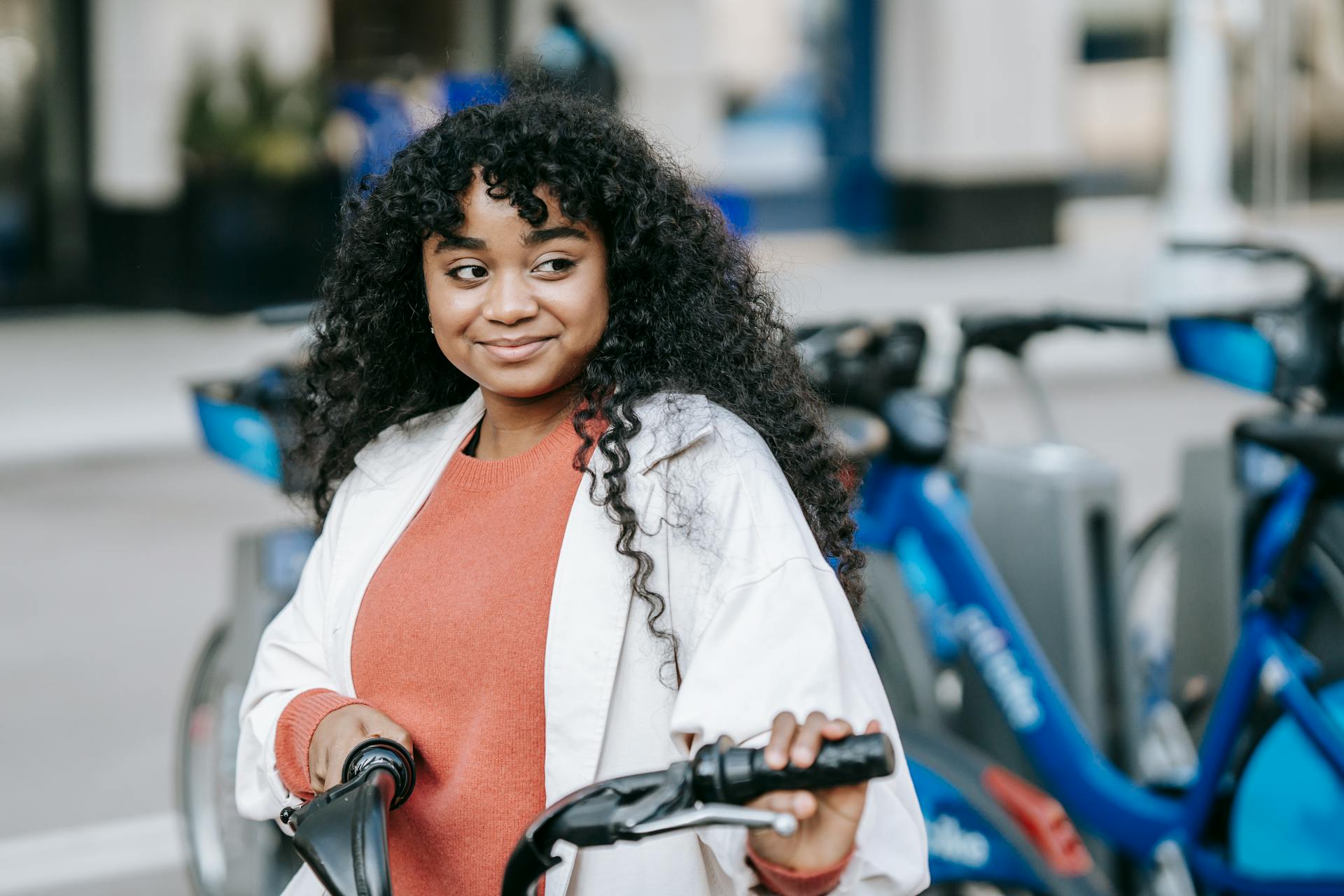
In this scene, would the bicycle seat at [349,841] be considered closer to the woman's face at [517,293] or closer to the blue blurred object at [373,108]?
the woman's face at [517,293]

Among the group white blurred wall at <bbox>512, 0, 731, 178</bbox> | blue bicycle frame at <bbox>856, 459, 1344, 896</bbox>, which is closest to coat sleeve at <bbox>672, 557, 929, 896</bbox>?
blue bicycle frame at <bbox>856, 459, 1344, 896</bbox>

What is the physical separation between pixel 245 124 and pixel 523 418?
1165 centimetres

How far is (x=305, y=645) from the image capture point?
187cm

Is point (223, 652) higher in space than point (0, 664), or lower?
higher

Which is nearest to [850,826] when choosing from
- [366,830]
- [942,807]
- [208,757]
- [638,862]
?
[638,862]

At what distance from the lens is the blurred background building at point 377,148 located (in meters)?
6.73

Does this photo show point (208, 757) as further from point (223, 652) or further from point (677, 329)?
point (677, 329)

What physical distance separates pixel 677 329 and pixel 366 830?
2.00ft

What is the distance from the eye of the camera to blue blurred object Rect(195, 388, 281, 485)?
3.32m

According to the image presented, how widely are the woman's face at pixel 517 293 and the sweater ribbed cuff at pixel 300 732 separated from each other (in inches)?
14.6

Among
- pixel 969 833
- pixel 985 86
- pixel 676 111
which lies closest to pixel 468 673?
pixel 969 833

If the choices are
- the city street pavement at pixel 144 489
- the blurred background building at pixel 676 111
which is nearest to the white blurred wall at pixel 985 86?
the blurred background building at pixel 676 111

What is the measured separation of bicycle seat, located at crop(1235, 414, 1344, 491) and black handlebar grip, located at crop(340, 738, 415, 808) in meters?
2.01

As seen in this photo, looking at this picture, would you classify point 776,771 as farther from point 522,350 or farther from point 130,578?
point 130,578
